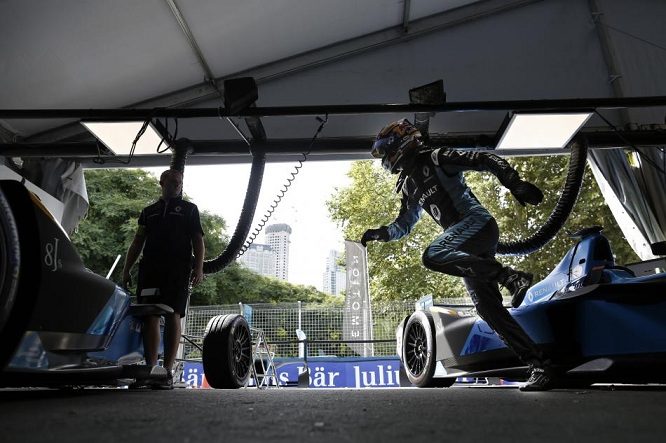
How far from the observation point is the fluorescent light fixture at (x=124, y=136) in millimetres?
4547

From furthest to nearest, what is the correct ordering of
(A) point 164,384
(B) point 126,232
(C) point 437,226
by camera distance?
(B) point 126,232, (C) point 437,226, (A) point 164,384

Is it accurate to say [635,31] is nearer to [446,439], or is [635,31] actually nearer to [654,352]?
[654,352]

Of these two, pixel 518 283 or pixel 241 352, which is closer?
pixel 518 283

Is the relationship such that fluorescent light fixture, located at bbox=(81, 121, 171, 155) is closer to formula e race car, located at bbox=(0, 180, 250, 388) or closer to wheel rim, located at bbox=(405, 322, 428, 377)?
formula e race car, located at bbox=(0, 180, 250, 388)

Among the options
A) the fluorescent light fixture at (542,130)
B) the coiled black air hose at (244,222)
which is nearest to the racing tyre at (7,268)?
the coiled black air hose at (244,222)

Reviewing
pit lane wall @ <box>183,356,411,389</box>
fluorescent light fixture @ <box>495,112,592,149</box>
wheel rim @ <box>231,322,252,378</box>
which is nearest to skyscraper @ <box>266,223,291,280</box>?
pit lane wall @ <box>183,356,411,389</box>

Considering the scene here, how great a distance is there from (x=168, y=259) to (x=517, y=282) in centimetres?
211

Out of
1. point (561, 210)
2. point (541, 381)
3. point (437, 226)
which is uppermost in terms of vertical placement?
point (437, 226)

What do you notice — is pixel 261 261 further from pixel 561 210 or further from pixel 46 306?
A: pixel 46 306

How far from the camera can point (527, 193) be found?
254cm

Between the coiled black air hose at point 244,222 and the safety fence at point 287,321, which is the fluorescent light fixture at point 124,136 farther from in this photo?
the safety fence at point 287,321

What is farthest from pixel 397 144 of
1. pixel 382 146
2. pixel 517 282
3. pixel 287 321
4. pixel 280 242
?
pixel 280 242

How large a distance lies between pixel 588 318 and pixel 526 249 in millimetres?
1663

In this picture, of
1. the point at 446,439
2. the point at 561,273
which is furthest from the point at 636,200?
the point at 446,439
